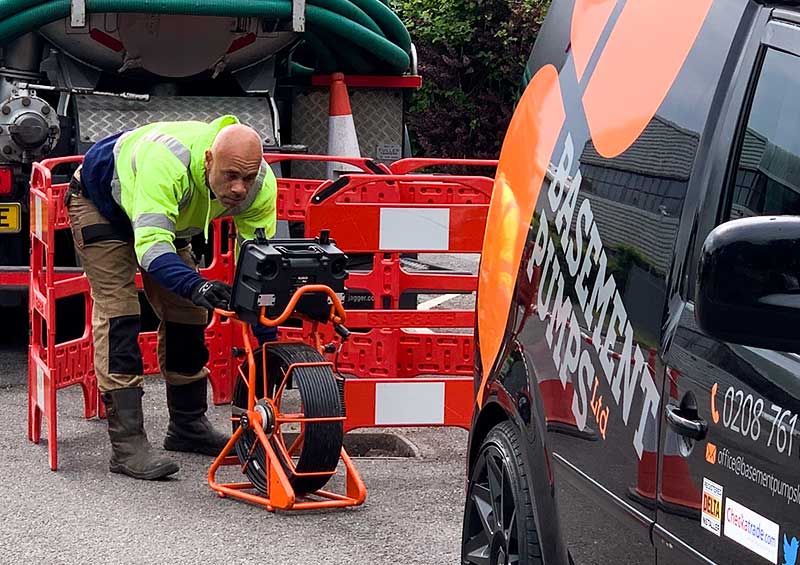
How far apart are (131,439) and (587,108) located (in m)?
3.44

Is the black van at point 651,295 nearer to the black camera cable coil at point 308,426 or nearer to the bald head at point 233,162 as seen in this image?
the black camera cable coil at point 308,426

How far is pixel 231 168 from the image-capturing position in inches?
231

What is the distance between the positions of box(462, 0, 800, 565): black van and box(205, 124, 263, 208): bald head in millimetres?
1891

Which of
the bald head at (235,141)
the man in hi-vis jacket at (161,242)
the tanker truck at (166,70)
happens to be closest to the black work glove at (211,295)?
the man in hi-vis jacket at (161,242)

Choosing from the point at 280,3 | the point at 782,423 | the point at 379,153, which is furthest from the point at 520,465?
the point at 379,153

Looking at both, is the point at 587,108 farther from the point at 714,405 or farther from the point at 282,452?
the point at 282,452

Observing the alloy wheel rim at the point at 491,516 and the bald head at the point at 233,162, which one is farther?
the bald head at the point at 233,162

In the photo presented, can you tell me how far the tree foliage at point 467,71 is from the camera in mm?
17422

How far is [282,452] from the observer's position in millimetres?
5984

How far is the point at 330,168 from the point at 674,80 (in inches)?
255

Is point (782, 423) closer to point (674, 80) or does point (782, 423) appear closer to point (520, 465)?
point (674, 80)

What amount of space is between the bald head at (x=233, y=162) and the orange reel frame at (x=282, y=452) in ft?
1.50

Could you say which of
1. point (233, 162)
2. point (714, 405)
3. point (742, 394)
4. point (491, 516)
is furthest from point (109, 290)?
point (742, 394)

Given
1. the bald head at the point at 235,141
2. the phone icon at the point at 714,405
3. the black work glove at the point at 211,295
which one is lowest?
the black work glove at the point at 211,295
